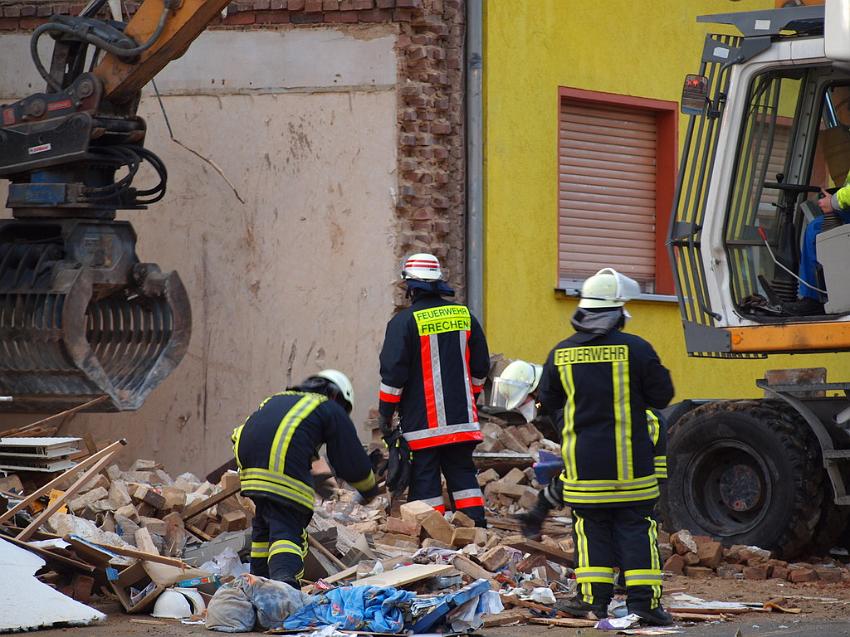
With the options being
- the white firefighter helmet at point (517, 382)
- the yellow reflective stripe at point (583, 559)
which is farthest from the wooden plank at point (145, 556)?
the white firefighter helmet at point (517, 382)

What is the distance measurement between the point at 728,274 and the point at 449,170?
13.6 feet

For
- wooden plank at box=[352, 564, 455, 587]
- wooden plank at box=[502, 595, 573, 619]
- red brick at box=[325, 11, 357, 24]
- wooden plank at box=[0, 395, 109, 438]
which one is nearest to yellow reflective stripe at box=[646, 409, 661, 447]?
wooden plank at box=[502, 595, 573, 619]

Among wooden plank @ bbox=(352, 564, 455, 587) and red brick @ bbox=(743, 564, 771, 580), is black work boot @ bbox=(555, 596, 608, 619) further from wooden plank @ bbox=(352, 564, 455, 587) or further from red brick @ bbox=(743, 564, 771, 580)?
red brick @ bbox=(743, 564, 771, 580)

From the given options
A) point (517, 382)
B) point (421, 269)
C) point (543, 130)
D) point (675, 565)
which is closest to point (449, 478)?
point (517, 382)

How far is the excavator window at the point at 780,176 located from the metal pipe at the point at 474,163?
4.01 m

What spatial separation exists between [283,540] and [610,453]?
1.65 metres

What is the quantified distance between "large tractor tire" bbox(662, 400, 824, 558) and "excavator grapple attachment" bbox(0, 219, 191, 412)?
3885 mm

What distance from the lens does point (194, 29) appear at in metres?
11.4

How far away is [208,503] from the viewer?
9.27 metres

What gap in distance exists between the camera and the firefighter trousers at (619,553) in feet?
24.3

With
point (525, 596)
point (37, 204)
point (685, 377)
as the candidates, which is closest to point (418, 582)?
point (525, 596)

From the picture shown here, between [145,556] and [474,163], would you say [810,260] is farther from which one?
[474,163]

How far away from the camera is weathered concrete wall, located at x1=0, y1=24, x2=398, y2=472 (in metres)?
13.1

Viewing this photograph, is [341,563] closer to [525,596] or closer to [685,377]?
[525,596]
